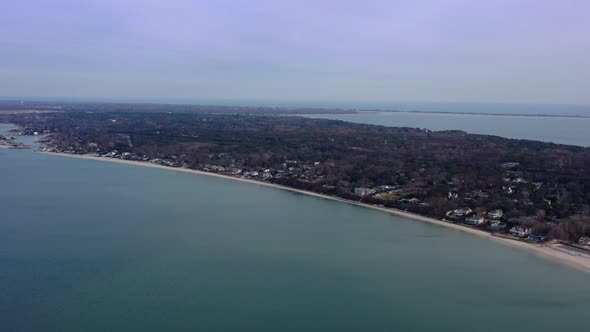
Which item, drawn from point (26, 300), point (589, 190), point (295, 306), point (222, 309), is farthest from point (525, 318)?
point (589, 190)

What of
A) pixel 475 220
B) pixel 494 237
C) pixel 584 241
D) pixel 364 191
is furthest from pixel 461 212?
pixel 364 191

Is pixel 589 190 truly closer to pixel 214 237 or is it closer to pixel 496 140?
pixel 214 237

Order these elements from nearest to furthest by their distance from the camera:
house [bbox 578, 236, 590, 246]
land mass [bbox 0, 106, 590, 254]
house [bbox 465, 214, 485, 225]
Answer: house [bbox 578, 236, 590, 246] < house [bbox 465, 214, 485, 225] < land mass [bbox 0, 106, 590, 254]

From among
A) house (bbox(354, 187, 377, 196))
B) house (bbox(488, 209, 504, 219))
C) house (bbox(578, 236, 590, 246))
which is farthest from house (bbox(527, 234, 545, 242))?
house (bbox(354, 187, 377, 196))

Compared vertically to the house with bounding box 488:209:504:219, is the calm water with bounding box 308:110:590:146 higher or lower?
higher

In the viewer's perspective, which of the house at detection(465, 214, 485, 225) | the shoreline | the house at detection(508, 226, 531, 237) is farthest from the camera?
the house at detection(465, 214, 485, 225)

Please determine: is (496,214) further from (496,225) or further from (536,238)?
(536,238)

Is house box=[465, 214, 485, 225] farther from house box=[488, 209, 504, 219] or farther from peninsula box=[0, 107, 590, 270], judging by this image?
house box=[488, 209, 504, 219]
